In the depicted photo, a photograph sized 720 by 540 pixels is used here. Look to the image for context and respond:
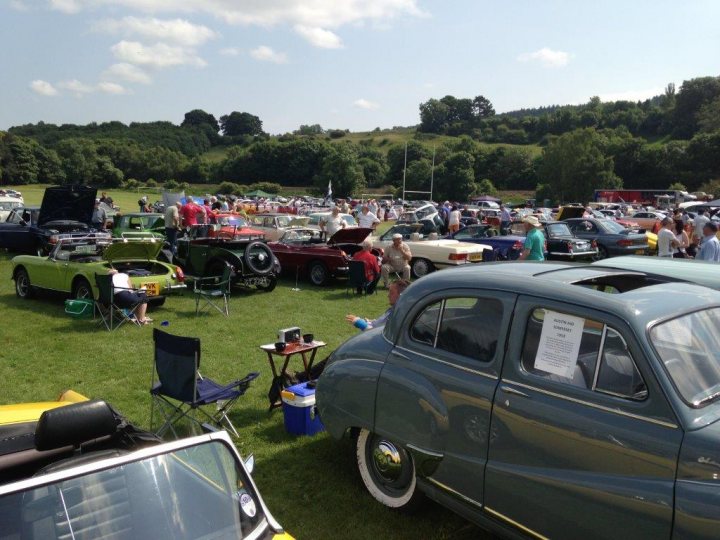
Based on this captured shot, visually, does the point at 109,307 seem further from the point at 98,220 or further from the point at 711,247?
the point at 711,247

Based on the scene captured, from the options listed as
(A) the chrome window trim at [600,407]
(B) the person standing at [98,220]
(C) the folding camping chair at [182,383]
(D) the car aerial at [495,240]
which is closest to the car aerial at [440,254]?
(D) the car aerial at [495,240]

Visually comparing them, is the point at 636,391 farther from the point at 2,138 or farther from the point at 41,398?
the point at 2,138

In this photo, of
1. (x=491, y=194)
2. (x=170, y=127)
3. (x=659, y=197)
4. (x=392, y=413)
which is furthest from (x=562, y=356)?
(x=170, y=127)

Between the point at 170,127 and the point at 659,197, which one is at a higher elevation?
the point at 170,127

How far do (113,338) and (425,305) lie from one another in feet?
21.8

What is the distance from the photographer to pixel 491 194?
82.2 m

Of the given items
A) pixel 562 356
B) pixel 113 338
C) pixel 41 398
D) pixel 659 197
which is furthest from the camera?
pixel 659 197

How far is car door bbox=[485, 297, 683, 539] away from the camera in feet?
8.97

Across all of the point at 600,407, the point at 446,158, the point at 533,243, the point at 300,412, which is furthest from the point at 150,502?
the point at 446,158

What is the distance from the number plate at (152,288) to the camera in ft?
34.1

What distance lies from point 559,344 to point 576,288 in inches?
13.9

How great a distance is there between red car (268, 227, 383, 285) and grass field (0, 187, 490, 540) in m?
0.45

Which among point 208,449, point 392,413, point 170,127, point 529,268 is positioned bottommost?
point 392,413

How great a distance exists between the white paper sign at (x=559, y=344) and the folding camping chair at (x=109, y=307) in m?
7.91
